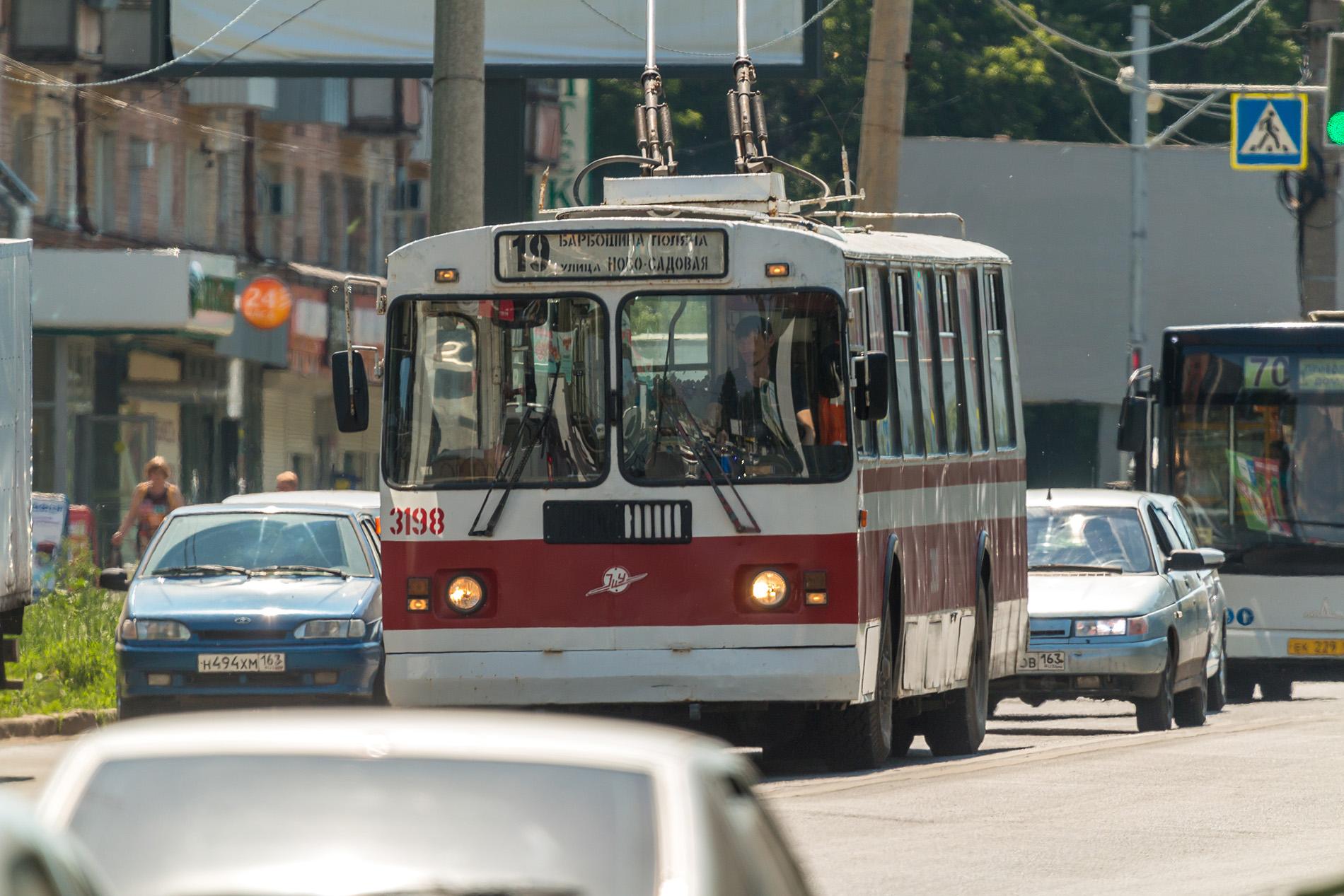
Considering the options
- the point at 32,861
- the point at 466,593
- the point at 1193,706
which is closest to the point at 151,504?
the point at 1193,706

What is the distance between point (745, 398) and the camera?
14.4m

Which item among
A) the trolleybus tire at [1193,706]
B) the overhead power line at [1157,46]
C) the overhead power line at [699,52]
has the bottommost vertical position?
the trolleybus tire at [1193,706]

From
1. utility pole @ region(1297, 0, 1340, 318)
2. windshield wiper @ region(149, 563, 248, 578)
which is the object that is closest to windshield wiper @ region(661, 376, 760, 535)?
windshield wiper @ region(149, 563, 248, 578)

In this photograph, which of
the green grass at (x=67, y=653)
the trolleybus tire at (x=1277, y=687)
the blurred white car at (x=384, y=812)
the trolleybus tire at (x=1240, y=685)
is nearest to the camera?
the blurred white car at (x=384, y=812)

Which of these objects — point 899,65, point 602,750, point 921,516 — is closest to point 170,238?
point 899,65

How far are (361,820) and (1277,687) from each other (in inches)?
951

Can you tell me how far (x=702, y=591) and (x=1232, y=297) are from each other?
134 feet

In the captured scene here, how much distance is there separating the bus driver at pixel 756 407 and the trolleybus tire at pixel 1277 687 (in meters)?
13.2

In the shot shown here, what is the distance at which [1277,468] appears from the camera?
2541cm

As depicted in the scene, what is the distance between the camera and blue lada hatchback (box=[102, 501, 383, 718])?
17.7 meters

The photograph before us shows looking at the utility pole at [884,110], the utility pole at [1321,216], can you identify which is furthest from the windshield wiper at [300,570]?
the utility pole at [1321,216]

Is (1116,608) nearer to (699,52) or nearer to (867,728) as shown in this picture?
(867,728)

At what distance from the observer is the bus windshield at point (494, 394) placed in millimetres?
14547

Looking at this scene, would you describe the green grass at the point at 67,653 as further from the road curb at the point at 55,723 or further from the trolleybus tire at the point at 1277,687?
the trolleybus tire at the point at 1277,687
